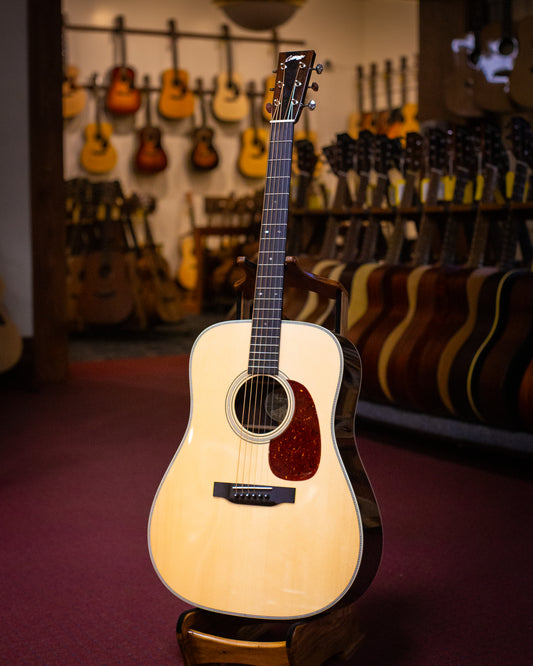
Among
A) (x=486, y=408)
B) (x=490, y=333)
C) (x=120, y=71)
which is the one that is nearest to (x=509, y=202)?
(x=490, y=333)

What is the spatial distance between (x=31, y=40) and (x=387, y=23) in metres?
5.53

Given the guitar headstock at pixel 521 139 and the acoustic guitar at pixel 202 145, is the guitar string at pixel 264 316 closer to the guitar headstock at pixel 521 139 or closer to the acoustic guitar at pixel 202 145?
the guitar headstock at pixel 521 139

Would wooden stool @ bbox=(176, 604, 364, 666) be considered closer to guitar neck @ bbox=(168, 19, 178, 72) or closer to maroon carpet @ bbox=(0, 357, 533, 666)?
maroon carpet @ bbox=(0, 357, 533, 666)

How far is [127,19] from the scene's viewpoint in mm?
8305

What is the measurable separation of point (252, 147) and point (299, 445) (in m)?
7.61

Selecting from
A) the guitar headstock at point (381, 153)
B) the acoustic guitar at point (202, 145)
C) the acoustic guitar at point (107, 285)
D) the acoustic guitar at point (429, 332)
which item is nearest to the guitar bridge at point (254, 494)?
the acoustic guitar at point (429, 332)

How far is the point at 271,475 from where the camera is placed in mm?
1479

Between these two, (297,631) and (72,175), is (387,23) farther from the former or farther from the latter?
(297,631)

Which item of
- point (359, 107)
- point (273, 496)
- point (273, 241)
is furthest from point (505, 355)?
point (359, 107)

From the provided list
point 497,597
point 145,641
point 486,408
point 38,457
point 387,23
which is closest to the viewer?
point 145,641

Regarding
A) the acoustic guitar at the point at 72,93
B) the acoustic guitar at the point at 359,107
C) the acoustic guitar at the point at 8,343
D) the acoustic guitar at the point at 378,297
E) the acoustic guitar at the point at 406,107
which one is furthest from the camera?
the acoustic guitar at the point at 359,107

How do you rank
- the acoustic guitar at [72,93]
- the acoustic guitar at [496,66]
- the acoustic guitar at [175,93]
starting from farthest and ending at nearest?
the acoustic guitar at [175,93] < the acoustic guitar at [72,93] < the acoustic guitar at [496,66]

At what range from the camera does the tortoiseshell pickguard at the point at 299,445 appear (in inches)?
57.8

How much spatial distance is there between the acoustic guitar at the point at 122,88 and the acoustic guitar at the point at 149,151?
21cm
